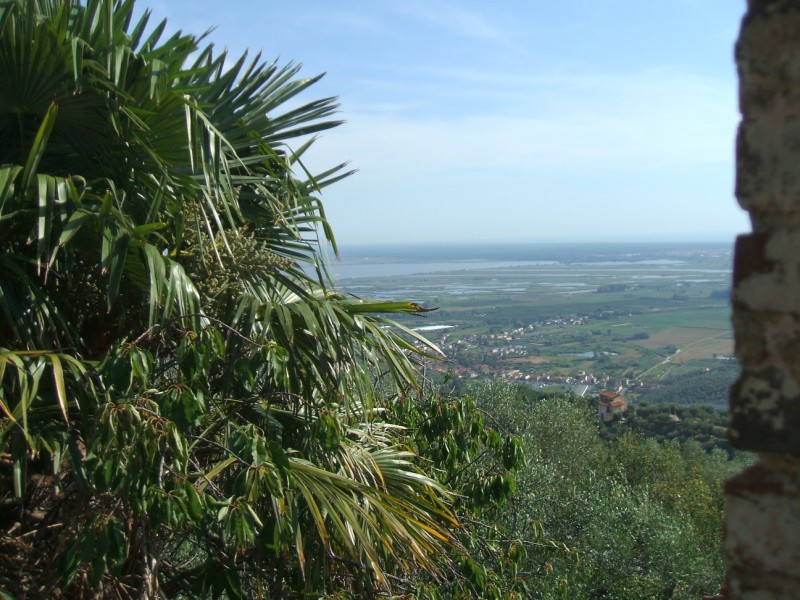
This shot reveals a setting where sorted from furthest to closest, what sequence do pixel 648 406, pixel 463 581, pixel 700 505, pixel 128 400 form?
pixel 648 406 → pixel 700 505 → pixel 463 581 → pixel 128 400

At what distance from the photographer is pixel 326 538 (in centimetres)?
357

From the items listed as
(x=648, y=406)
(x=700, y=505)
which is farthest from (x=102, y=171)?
(x=648, y=406)

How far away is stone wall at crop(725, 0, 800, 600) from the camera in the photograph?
1342 millimetres

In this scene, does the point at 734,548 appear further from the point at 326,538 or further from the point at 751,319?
the point at 326,538

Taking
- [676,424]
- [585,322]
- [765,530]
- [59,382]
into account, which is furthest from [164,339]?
[585,322]

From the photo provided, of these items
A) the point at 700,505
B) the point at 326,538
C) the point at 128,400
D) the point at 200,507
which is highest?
the point at 128,400

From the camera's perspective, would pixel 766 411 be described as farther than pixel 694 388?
No

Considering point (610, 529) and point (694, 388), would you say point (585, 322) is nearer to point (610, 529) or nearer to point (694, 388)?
point (694, 388)

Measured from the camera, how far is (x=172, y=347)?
13.8 feet

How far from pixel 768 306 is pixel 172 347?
11.1 feet

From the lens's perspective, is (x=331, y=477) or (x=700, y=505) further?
(x=700, y=505)

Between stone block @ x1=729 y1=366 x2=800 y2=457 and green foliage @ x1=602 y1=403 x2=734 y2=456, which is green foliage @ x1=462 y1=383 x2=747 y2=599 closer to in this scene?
green foliage @ x1=602 y1=403 x2=734 y2=456

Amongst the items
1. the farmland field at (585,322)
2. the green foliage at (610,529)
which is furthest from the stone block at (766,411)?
the farmland field at (585,322)

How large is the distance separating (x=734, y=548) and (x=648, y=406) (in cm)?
2592
